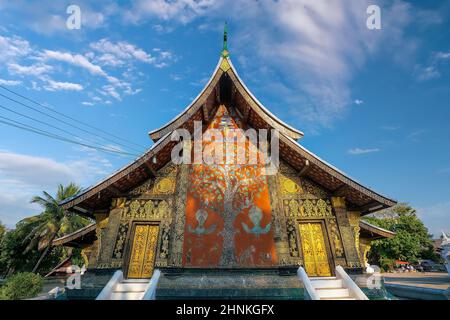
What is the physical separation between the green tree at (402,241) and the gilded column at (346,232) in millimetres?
27135

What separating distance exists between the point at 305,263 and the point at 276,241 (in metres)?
1.05

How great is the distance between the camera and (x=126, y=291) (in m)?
6.20

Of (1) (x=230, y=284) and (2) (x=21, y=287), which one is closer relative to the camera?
(1) (x=230, y=284)

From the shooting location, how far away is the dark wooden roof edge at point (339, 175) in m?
6.61

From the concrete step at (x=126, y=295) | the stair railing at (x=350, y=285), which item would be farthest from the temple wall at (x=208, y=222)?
the concrete step at (x=126, y=295)

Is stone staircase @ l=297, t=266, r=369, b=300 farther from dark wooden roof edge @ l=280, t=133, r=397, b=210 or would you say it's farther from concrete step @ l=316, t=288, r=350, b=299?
dark wooden roof edge @ l=280, t=133, r=397, b=210

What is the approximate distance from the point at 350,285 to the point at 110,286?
19.8 ft

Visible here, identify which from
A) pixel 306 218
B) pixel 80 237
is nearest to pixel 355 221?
pixel 306 218

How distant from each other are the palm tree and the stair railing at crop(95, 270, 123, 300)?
19.7 meters

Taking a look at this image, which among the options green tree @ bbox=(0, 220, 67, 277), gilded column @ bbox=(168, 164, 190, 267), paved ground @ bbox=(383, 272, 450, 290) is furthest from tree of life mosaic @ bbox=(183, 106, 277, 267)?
green tree @ bbox=(0, 220, 67, 277)

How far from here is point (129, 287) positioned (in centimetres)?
629

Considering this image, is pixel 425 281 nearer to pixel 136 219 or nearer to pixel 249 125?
pixel 249 125
